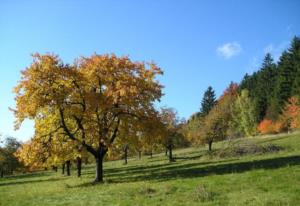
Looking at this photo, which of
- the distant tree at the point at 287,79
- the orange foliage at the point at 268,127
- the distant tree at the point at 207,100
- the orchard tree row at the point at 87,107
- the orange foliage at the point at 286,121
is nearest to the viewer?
the orchard tree row at the point at 87,107

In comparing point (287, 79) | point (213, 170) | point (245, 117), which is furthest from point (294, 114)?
point (213, 170)

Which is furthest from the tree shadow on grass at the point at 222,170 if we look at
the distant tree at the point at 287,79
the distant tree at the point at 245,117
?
the distant tree at the point at 245,117

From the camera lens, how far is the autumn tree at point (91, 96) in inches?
1426

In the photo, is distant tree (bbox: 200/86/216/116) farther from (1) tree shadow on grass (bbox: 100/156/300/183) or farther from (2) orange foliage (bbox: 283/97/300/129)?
(1) tree shadow on grass (bbox: 100/156/300/183)

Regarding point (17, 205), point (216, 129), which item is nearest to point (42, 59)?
point (17, 205)

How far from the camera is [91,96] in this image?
3794 centimetres

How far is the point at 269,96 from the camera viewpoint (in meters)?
124

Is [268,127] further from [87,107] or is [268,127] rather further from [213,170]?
[87,107]

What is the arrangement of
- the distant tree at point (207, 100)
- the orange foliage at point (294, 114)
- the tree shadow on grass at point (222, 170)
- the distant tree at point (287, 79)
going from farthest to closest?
1. the distant tree at point (207, 100)
2. the distant tree at point (287, 79)
3. the orange foliage at point (294, 114)
4. the tree shadow on grass at point (222, 170)

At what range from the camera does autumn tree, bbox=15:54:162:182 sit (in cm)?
3622

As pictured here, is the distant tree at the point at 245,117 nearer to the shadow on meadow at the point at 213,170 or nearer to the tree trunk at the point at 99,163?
the shadow on meadow at the point at 213,170

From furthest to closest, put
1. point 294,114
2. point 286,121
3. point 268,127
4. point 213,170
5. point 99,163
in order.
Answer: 1. point 268,127
2. point 286,121
3. point 294,114
4. point 99,163
5. point 213,170

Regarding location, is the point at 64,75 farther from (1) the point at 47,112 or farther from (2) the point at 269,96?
(2) the point at 269,96

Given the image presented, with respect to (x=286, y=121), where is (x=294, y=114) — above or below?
above
